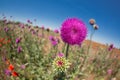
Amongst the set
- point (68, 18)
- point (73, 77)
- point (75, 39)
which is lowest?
point (73, 77)

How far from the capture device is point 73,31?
142 inches

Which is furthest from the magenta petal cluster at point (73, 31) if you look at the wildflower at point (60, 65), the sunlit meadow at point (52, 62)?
the wildflower at point (60, 65)

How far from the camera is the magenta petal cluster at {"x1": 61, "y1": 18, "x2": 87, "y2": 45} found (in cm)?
358

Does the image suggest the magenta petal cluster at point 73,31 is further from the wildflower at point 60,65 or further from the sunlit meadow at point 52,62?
the wildflower at point 60,65

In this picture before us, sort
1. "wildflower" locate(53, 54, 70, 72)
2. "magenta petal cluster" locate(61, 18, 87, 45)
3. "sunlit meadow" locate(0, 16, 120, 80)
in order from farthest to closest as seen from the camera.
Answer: "sunlit meadow" locate(0, 16, 120, 80) → "magenta petal cluster" locate(61, 18, 87, 45) → "wildflower" locate(53, 54, 70, 72)

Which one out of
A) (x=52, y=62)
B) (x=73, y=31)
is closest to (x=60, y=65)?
(x=73, y=31)

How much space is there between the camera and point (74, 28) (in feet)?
11.8

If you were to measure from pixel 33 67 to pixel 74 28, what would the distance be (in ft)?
8.63

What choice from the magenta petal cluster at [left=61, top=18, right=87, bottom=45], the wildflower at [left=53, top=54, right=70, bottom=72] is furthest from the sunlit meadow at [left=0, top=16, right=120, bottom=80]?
the wildflower at [left=53, top=54, right=70, bottom=72]

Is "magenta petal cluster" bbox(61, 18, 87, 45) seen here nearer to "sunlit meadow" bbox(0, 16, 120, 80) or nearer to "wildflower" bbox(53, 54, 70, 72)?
"sunlit meadow" bbox(0, 16, 120, 80)

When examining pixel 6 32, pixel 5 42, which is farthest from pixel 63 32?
pixel 6 32

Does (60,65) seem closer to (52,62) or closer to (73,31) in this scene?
(73,31)

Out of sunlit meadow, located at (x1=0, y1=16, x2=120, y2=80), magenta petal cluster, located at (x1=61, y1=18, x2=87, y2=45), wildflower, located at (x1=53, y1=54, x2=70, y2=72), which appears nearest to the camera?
wildflower, located at (x1=53, y1=54, x2=70, y2=72)

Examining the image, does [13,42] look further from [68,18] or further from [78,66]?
[68,18]
